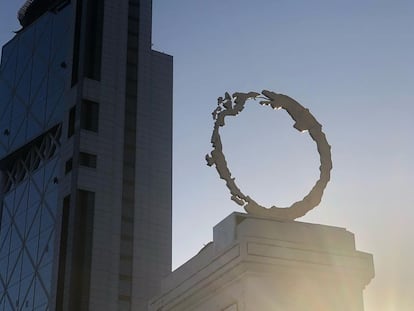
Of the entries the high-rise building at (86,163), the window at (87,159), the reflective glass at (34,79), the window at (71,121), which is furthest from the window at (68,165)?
the reflective glass at (34,79)

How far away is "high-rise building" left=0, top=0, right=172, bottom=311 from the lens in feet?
218

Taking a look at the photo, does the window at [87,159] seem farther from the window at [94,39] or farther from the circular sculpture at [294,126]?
the circular sculpture at [294,126]

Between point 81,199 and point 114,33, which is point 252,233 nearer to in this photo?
point 81,199

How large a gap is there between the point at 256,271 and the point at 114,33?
58954 mm

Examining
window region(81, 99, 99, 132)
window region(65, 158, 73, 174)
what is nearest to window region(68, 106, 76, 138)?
window region(81, 99, 99, 132)

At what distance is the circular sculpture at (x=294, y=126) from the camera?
21.6 metres

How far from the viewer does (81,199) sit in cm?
6719

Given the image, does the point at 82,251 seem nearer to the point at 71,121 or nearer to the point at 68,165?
the point at 68,165

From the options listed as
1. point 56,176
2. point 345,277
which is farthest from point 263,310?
point 56,176

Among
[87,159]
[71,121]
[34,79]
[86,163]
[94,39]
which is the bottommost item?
[86,163]

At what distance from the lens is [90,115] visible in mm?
71812

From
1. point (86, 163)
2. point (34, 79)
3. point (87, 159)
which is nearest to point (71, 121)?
point (87, 159)

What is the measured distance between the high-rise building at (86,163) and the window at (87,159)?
9 cm

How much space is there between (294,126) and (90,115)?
50775 mm
